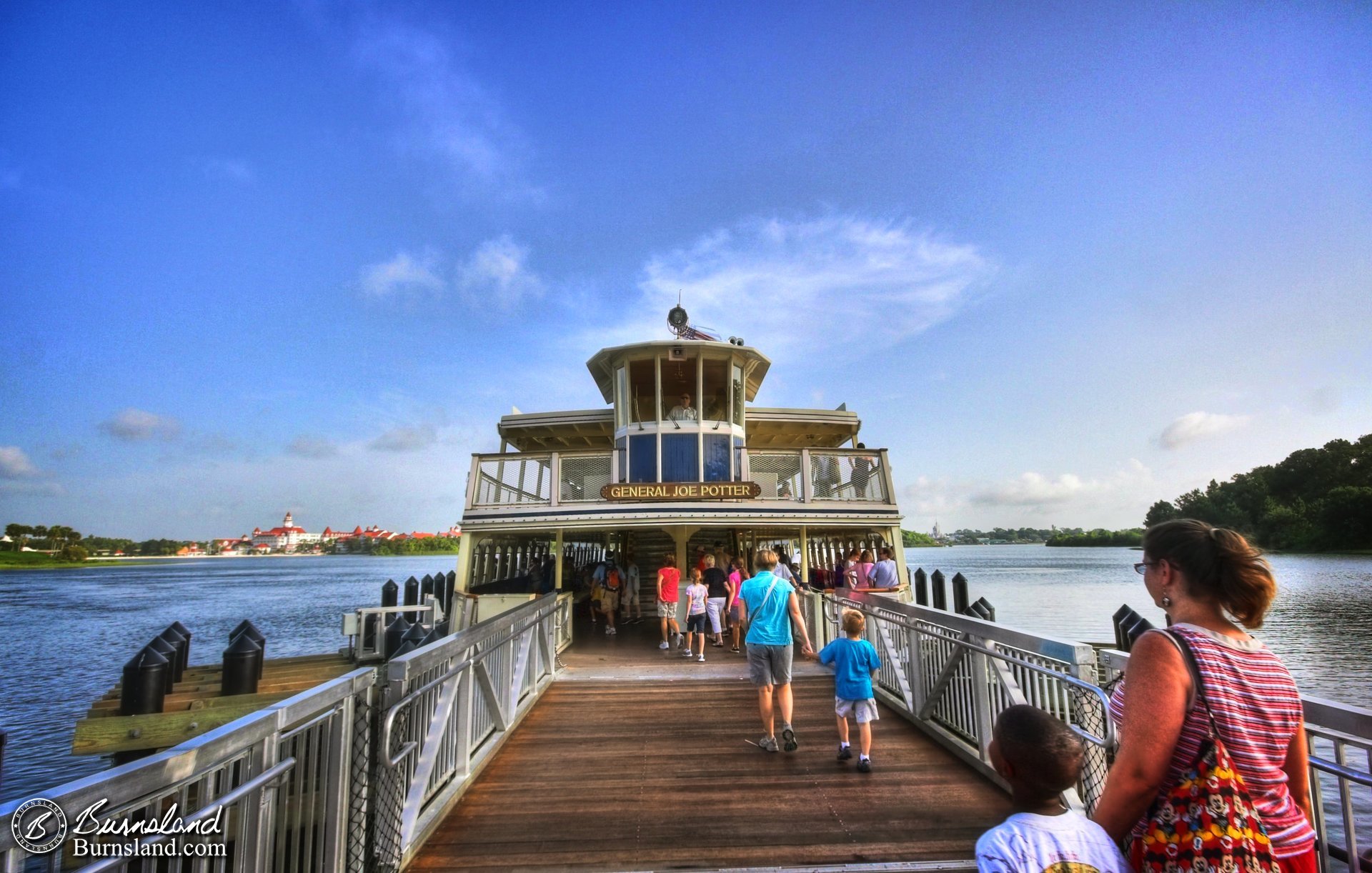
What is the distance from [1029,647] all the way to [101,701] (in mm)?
12420

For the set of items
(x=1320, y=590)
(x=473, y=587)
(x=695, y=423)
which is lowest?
(x=1320, y=590)

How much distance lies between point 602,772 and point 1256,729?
439 cm

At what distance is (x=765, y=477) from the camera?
13.2 m

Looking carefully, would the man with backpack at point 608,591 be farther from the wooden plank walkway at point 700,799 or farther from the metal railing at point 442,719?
the wooden plank walkway at point 700,799

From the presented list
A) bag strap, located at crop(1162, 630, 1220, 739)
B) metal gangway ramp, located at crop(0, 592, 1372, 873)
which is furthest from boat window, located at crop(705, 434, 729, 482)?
bag strap, located at crop(1162, 630, 1220, 739)

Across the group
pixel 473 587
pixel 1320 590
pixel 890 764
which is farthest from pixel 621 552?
pixel 1320 590

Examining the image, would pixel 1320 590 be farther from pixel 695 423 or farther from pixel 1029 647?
pixel 1029 647

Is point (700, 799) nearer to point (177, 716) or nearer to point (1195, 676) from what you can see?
point (1195, 676)

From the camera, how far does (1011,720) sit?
1.84 metres

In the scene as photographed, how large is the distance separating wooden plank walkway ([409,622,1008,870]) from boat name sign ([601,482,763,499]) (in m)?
5.12

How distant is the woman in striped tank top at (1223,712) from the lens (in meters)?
1.71

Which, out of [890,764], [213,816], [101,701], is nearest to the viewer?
[213,816]

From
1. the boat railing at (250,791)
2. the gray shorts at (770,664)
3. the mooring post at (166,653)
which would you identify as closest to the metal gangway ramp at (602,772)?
the boat railing at (250,791)

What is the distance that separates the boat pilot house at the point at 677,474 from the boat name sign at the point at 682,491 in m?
0.02
